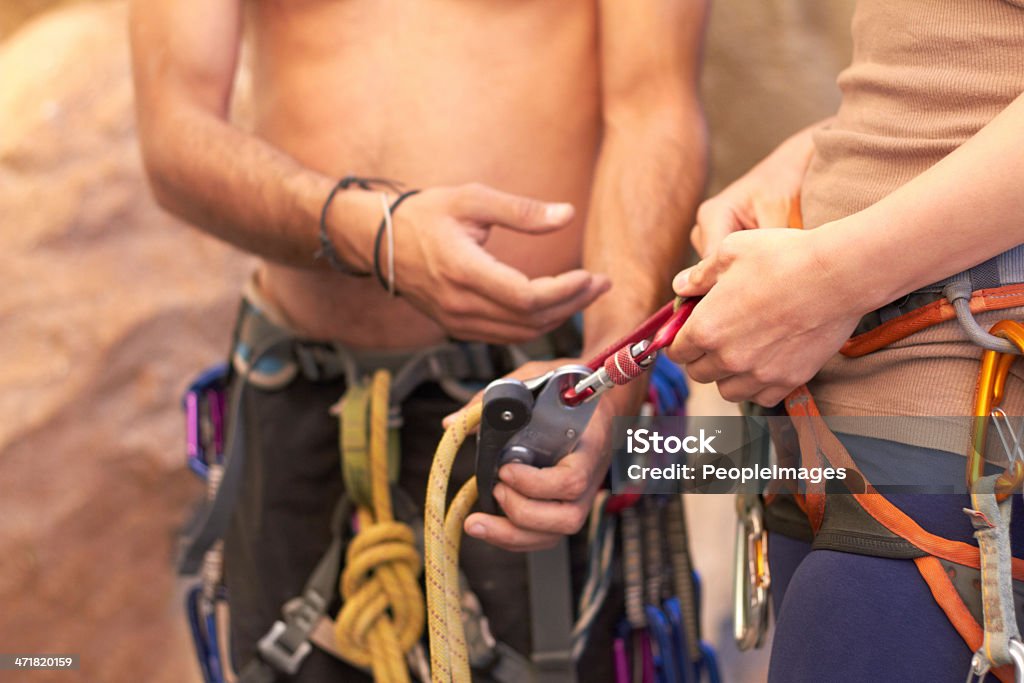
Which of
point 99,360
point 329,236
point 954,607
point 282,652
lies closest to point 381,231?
point 329,236

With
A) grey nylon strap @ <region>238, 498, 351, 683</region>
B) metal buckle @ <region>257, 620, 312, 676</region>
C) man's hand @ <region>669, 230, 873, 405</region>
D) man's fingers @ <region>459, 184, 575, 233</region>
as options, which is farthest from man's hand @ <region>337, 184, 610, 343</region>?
metal buckle @ <region>257, 620, 312, 676</region>

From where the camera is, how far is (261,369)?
132 cm

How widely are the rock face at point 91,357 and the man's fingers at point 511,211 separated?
1103mm

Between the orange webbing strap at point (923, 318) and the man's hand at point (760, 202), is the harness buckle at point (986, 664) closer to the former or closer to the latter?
the orange webbing strap at point (923, 318)

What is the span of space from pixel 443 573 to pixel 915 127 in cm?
49

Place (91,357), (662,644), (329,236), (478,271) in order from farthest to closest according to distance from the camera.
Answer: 1. (91,357)
2. (662,644)
3. (329,236)
4. (478,271)

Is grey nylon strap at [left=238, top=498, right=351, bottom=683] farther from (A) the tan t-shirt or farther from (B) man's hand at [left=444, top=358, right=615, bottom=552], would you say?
(A) the tan t-shirt

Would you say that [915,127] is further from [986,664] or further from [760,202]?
[986,664]

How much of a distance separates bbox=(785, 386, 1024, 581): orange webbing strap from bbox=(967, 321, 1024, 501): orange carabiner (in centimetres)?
4

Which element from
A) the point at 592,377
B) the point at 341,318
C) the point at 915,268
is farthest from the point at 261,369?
the point at 915,268

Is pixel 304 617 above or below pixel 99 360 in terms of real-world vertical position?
below

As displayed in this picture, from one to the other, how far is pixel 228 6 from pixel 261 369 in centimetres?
45

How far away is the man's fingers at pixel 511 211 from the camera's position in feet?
3.35

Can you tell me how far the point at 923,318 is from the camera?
0.71 m
